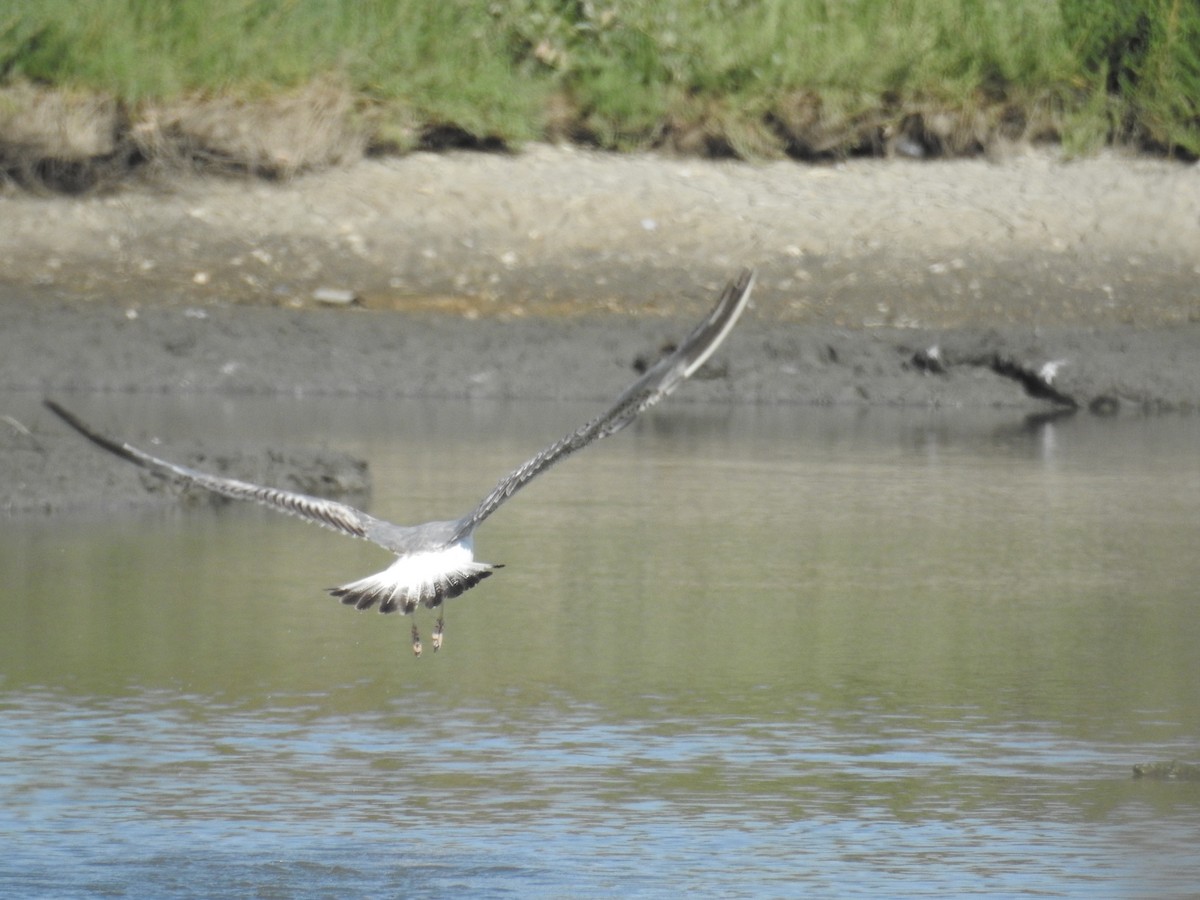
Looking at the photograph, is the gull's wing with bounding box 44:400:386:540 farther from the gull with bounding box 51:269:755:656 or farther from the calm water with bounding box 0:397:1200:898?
the calm water with bounding box 0:397:1200:898

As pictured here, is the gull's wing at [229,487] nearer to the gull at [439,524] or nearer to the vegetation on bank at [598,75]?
the gull at [439,524]

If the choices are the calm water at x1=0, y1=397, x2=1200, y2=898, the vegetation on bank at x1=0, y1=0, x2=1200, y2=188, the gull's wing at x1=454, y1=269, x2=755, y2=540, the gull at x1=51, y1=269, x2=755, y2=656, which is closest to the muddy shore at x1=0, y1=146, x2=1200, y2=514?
the vegetation on bank at x1=0, y1=0, x2=1200, y2=188

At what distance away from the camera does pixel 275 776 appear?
6.38 metres

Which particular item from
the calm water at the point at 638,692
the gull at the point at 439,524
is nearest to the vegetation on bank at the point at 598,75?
the calm water at the point at 638,692

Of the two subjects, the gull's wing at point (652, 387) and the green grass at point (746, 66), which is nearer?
the gull's wing at point (652, 387)

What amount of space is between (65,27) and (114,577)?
26.1ft

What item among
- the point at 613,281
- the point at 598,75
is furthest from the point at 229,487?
the point at 598,75

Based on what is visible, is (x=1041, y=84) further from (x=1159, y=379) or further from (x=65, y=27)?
(x=65, y=27)

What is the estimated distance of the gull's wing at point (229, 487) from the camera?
21.1ft

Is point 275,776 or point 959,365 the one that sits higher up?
point 959,365

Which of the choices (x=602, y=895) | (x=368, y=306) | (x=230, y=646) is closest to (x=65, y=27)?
(x=368, y=306)

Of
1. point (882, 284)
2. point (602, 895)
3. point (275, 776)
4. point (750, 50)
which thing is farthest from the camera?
point (750, 50)

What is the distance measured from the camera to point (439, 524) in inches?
283

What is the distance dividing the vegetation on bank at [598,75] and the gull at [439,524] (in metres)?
9.27
